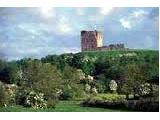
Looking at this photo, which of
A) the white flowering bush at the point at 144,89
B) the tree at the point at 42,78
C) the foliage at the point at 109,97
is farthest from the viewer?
the tree at the point at 42,78

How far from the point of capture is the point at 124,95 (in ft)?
77.3

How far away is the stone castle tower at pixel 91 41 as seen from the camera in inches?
927

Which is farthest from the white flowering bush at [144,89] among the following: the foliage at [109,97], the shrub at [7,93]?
the shrub at [7,93]

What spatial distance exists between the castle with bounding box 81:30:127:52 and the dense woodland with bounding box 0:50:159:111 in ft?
0.30

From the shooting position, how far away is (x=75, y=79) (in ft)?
77.7

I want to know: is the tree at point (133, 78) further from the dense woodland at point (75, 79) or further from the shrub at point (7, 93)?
the shrub at point (7, 93)

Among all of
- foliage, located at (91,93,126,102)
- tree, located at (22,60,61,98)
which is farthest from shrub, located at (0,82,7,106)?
foliage, located at (91,93,126,102)

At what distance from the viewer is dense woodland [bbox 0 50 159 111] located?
927 inches

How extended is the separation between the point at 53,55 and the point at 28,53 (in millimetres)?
435

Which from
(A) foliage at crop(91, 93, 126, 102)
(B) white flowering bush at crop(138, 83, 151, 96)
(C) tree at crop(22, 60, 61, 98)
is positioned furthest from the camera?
(C) tree at crop(22, 60, 61, 98)

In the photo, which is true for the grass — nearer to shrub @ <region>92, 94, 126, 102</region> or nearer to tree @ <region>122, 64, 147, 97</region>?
shrub @ <region>92, 94, 126, 102</region>

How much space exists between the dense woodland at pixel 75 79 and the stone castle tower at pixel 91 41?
0.11 meters

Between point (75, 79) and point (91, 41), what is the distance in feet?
2.36

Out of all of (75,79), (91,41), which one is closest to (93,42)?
(91,41)
